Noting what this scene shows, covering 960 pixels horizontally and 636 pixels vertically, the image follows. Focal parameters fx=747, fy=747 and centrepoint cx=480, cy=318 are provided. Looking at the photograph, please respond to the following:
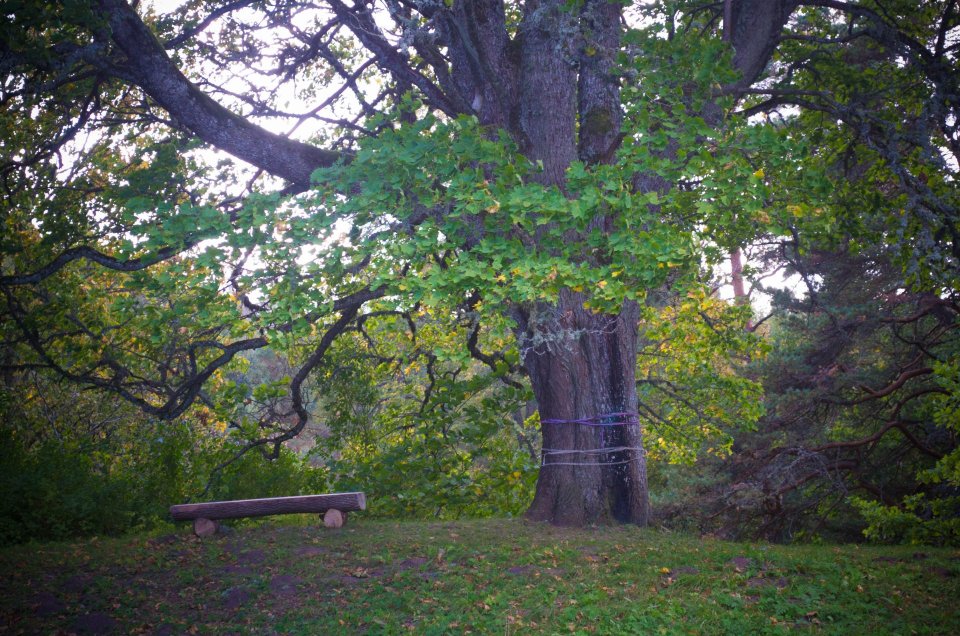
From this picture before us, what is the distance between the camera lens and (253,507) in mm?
8367

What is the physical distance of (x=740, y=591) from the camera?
19.9 feet

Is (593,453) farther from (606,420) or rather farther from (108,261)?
(108,261)

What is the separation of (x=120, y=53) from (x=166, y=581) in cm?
571

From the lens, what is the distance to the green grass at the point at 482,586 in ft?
18.5

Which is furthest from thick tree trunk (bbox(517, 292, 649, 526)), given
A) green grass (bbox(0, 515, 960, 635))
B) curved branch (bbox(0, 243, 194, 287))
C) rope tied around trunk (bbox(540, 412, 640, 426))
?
curved branch (bbox(0, 243, 194, 287))

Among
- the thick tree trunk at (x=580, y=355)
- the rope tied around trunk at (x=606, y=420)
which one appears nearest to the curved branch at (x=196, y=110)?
the thick tree trunk at (x=580, y=355)

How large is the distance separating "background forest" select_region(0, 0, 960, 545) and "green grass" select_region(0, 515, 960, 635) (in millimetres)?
1594

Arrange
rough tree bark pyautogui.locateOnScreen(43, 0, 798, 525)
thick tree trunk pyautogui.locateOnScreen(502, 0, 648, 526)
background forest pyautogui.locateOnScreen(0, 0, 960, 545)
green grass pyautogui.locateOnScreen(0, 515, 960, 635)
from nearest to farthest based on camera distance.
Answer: green grass pyautogui.locateOnScreen(0, 515, 960, 635) → background forest pyautogui.locateOnScreen(0, 0, 960, 545) → rough tree bark pyautogui.locateOnScreen(43, 0, 798, 525) → thick tree trunk pyautogui.locateOnScreen(502, 0, 648, 526)

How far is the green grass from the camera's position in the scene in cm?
564

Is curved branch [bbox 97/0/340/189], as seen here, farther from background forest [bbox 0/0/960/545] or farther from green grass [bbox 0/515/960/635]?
green grass [bbox 0/515/960/635]

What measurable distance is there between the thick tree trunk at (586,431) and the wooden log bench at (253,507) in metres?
2.15

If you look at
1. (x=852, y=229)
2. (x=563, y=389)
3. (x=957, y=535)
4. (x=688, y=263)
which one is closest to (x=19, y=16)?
(x=563, y=389)

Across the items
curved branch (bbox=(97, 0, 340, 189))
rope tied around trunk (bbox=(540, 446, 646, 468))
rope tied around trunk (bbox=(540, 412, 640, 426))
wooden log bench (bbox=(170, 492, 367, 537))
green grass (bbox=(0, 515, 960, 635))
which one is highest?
curved branch (bbox=(97, 0, 340, 189))

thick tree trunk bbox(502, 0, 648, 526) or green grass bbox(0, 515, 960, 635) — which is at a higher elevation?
thick tree trunk bbox(502, 0, 648, 526)
